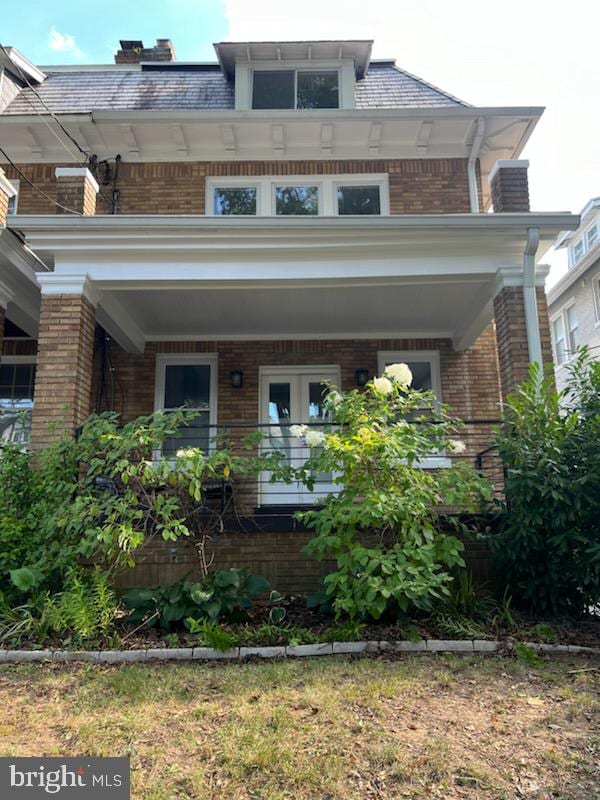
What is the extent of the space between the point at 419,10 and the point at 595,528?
4868 millimetres

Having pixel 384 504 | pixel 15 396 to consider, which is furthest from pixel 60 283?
pixel 384 504

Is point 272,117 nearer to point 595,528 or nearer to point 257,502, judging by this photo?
point 257,502

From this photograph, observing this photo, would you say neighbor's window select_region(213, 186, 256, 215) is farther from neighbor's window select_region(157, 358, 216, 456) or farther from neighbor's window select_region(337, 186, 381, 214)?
neighbor's window select_region(157, 358, 216, 456)

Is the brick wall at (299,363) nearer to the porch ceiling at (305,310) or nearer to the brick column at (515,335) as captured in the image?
the porch ceiling at (305,310)

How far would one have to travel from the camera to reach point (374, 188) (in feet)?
31.0

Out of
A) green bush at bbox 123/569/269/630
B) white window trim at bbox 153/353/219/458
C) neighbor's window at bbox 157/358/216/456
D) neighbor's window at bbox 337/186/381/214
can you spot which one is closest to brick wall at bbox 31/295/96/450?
green bush at bbox 123/569/269/630

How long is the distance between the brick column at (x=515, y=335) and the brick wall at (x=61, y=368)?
459cm

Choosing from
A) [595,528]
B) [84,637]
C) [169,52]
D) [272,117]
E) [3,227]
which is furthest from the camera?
[169,52]

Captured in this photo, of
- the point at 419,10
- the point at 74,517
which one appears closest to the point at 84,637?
the point at 74,517

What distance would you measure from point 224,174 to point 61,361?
474 cm

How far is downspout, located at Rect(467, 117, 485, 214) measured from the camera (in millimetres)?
8914

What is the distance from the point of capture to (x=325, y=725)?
126 inches

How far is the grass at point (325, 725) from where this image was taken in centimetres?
268

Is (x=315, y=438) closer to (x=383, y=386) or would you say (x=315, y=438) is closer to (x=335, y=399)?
(x=335, y=399)
